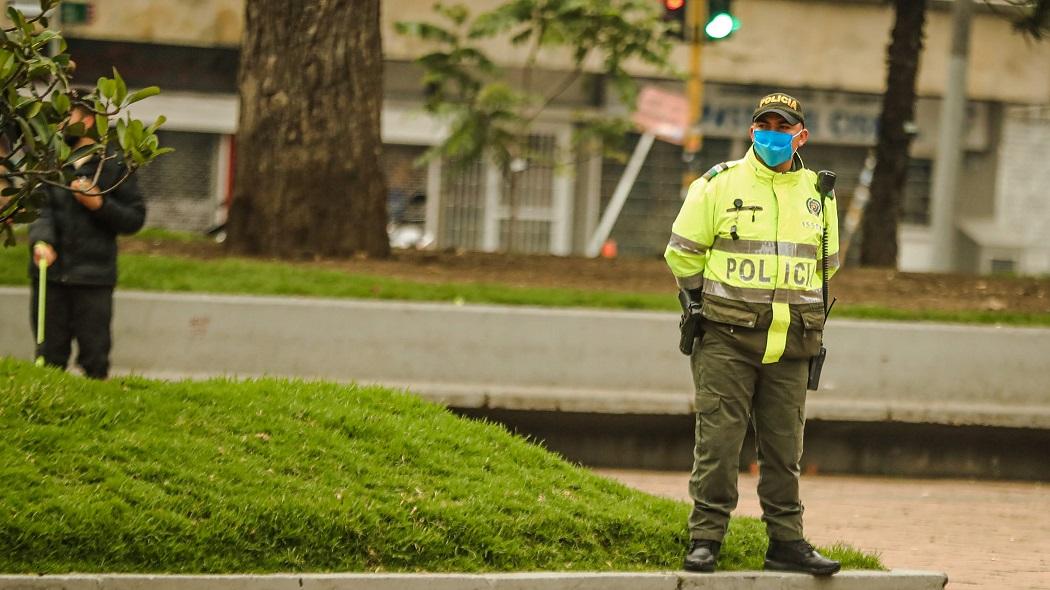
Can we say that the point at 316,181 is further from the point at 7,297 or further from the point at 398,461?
the point at 398,461

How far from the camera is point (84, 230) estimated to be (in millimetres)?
9102

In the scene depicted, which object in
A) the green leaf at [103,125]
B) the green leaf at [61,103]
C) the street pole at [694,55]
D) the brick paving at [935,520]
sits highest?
the street pole at [694,55]

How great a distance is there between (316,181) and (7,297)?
264cm

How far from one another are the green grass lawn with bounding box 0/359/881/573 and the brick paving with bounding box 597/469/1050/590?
1010 mm

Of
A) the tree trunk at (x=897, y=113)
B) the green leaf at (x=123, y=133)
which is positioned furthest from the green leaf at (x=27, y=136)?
the tree trunk at (x=897, y=113)

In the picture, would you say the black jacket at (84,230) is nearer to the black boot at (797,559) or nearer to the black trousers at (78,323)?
the black trousers at (78,323)

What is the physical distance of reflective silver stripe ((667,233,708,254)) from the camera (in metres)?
6.54

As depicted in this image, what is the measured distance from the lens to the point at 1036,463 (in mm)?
11289

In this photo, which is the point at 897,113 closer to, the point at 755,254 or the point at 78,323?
the point at 78,323

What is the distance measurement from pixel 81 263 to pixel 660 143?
17.7 meters

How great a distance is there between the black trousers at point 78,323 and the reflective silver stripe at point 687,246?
394 cm

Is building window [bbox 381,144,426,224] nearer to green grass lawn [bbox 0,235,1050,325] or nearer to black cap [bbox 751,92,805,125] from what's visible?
green grass lawn [bbox 0,235,1050,325]

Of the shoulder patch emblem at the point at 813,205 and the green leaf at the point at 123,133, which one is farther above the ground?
the green leaf at the point at 123,133

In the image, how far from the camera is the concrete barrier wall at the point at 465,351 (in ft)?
35.5
